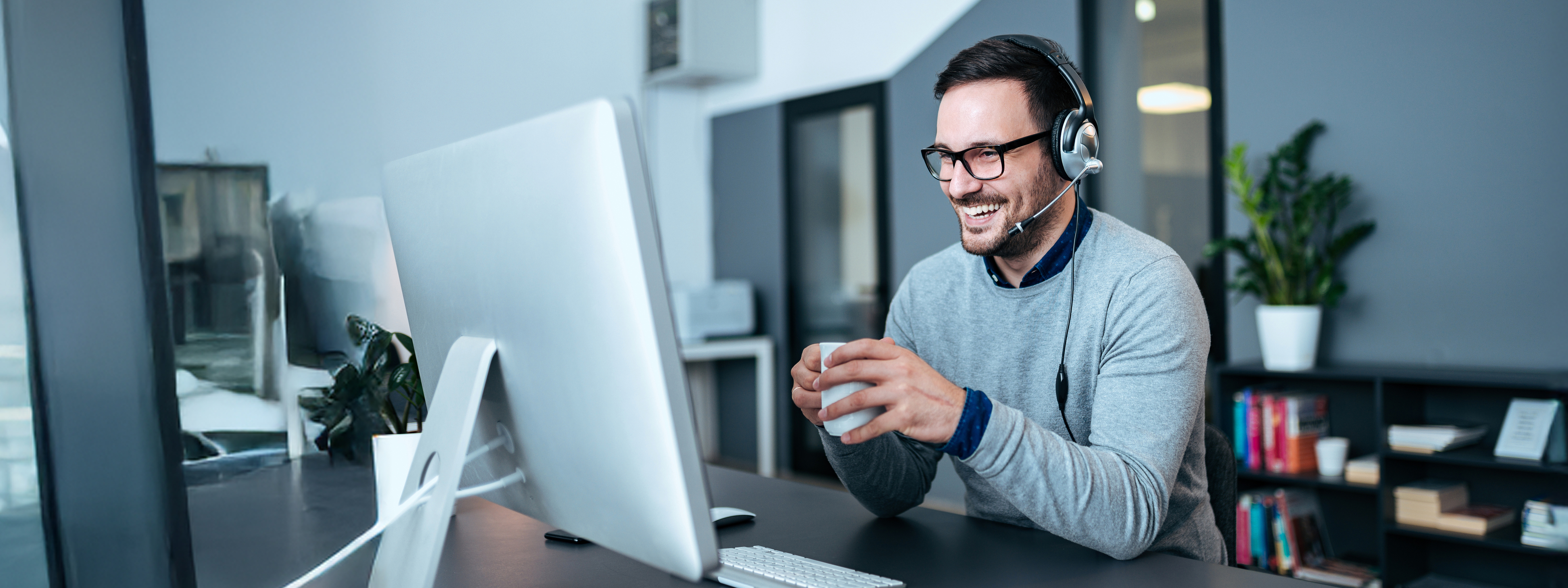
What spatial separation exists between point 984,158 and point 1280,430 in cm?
203

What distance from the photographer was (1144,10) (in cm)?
356

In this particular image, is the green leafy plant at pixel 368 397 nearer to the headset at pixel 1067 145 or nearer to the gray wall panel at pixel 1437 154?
the headset at pixel 1067 145

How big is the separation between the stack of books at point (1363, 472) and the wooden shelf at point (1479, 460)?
0.32ft

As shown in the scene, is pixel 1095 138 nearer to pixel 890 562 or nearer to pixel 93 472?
pixel 890 562

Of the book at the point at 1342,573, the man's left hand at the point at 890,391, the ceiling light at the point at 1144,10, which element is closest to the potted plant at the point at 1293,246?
the book at the point at 1342,573

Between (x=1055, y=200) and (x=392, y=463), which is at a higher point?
(x=1055, y=200)

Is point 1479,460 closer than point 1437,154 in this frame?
Yes

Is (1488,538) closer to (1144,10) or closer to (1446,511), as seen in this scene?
(1446,511)

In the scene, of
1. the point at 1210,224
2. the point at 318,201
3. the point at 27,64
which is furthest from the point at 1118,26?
the point at 27,64

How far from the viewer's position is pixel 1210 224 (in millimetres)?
3381

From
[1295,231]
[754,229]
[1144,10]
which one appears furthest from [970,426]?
[754,229]

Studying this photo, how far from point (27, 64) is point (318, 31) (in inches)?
12.0

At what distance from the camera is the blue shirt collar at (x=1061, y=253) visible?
1.37 metres

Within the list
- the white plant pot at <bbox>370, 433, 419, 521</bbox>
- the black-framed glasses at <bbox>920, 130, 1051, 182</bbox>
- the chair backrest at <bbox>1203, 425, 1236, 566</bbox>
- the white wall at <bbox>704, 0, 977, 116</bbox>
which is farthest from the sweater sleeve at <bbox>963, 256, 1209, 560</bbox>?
the white wall at <bbox>704, 0, 977, 116</bbox>
